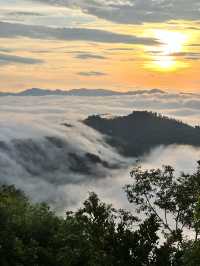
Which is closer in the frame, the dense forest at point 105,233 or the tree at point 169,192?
the dense forest at point 105,233

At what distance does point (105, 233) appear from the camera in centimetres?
5728

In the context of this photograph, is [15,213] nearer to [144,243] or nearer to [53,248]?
[53,248]

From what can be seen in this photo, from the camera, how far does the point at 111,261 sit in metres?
53.8

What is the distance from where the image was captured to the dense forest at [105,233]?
183 ft

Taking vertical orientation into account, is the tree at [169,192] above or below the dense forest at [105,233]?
above

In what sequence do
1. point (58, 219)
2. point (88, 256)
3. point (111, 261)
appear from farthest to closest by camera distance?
point (58, 219)
point (88, 256)
point (111, 261)

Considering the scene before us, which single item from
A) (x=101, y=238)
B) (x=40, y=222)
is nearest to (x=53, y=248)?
(x=40, y=222)

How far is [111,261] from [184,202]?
12102 millimetres

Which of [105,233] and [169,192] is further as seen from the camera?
[169,192]

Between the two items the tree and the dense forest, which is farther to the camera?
the tree

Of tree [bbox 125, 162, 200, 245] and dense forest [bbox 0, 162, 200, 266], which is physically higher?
tree [bbox 125, 162, 200, 245]

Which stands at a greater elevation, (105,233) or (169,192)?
(169,192)

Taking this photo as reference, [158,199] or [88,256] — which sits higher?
[158,199]

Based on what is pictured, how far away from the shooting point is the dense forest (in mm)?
55812
